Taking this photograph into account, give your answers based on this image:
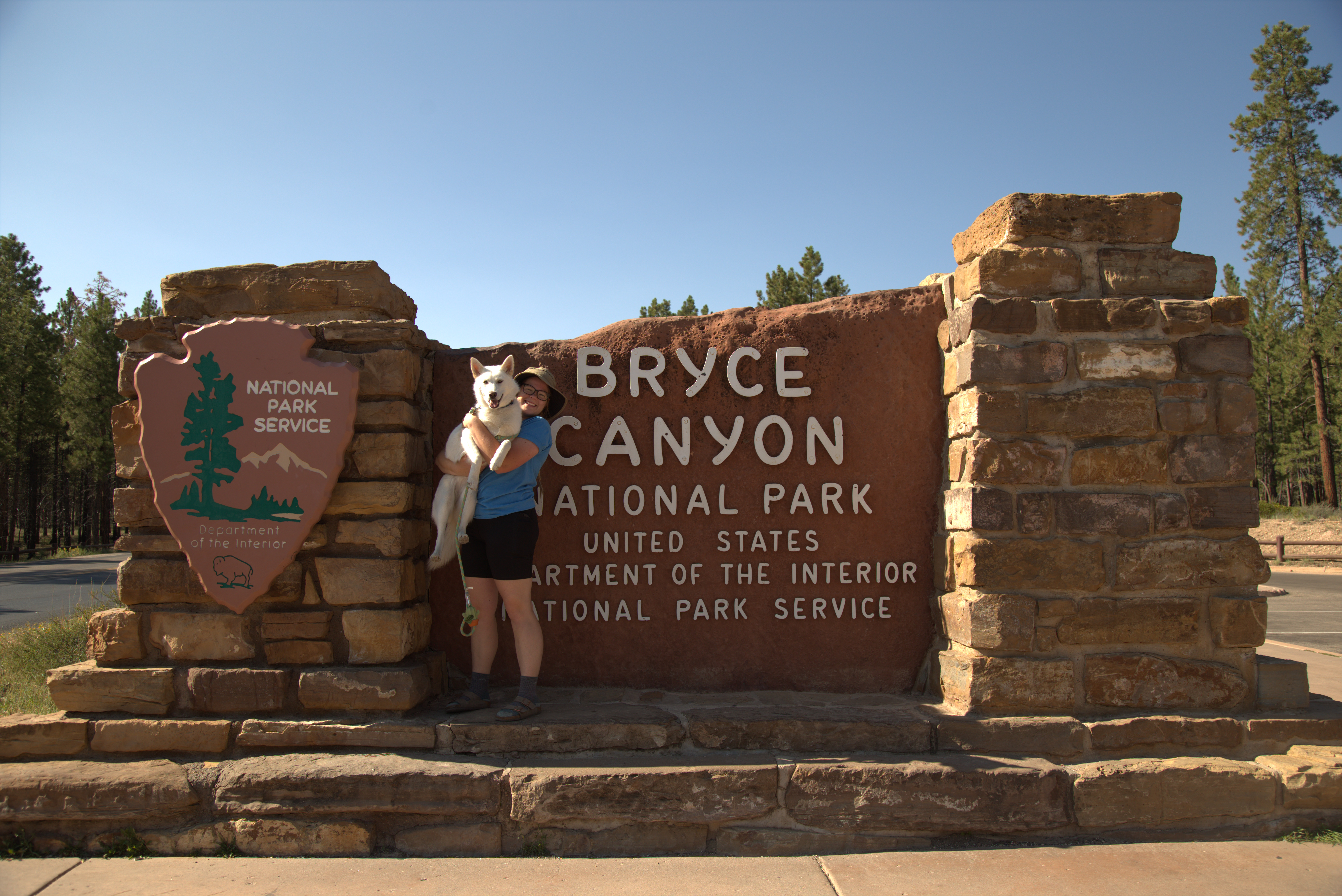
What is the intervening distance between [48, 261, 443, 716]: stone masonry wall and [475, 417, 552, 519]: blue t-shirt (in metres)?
0.34

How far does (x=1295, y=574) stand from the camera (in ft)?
51.3

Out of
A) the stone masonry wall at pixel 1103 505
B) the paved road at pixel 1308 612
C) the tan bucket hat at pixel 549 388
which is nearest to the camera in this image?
the stone masonry wall at pixel 1103 505

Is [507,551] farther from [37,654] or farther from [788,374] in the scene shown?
[37,654]

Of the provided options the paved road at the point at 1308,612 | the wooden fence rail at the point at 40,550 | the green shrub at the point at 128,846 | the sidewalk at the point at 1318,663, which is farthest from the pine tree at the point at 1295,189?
the wooden fence rail at the point at 40,550

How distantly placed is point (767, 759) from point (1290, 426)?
3464 cm

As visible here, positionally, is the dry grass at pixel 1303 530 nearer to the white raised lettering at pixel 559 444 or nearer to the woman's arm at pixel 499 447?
the white raised lettering at pixel 559 444

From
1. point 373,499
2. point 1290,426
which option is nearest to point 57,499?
point 373,499

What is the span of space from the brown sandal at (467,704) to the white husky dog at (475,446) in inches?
22.4

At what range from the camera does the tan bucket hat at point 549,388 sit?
343 cm

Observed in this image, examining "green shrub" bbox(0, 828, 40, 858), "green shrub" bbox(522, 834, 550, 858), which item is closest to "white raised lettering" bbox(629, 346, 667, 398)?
"green shrub" bbox(522, 834, 550, 858)

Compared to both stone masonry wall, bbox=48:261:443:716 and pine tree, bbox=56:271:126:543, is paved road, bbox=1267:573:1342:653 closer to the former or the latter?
stone masonry wall, bbox=48:261:443:716

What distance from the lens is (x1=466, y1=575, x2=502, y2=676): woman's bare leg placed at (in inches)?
132

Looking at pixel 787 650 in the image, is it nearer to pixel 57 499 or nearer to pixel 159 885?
pixel 159 885

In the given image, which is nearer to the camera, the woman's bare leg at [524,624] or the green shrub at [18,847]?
the green shrub at [18,847]
